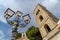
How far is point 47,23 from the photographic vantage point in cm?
2611

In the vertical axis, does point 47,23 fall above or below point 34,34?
below

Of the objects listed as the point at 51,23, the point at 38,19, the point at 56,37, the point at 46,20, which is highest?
the point at 38,19

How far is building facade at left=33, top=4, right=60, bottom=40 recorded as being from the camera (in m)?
22.0

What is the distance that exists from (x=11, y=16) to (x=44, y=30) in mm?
17734

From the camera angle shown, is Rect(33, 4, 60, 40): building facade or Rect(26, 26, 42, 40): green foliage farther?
Rect(26, 26, 42, 40): green foliage

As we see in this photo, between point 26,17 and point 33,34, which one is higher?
point 33,34

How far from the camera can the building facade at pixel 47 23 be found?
2197cm

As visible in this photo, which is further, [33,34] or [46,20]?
[33,34]

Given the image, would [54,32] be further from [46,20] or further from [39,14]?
[39,14]

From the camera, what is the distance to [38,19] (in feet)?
99.1

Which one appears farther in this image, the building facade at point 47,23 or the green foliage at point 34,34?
the green foliage at point 34,34

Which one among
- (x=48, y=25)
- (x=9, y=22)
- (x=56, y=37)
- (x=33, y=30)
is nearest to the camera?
(x=9, y=22)

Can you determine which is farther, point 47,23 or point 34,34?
point 34,34

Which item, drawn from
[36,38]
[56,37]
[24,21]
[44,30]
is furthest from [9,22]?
[36,38]
